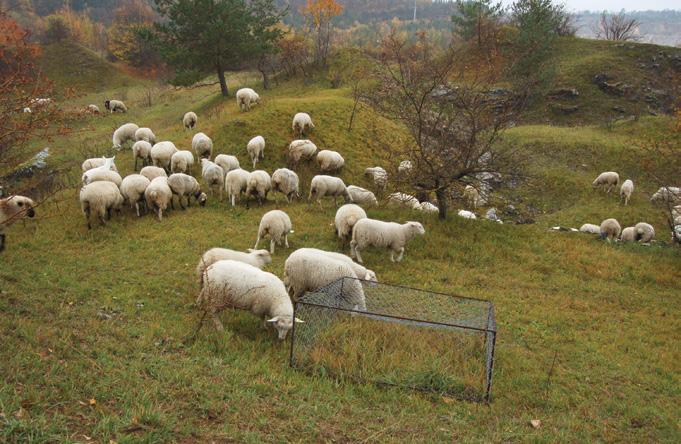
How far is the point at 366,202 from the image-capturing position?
55.3 ft

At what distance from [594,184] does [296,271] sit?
21.2 metres

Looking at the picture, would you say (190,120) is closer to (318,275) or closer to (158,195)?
(158,195)

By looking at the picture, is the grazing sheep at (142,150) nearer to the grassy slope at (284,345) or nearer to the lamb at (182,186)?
the grassy slope at (284,345)

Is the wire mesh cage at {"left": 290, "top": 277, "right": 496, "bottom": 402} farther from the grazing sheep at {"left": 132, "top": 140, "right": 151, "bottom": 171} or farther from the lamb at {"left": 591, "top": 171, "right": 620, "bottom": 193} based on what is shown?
the lamb at {"left": 591, "top": 171, "right": 620, "bottom": 193}

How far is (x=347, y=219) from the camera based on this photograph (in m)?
12.8

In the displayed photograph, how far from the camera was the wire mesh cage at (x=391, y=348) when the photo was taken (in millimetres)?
6621

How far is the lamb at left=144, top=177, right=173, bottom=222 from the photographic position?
45.3 feet

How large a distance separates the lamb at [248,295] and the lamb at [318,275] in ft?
3.89

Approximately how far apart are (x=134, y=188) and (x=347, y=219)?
6.84 m

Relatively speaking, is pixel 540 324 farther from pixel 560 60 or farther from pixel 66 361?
pixel 560 60

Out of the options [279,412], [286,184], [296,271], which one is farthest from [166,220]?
[279,412]

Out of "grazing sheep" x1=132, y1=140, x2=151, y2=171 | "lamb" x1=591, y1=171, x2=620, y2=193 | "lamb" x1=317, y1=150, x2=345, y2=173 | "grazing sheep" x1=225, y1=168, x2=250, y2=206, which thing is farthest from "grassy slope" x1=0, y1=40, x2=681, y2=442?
"lamb" x1=591, y1=171, x2=620, y2=193

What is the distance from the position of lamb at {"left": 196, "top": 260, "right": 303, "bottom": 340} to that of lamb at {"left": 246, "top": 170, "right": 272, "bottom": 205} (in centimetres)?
773

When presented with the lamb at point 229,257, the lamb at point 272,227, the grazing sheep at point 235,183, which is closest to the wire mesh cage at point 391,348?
Answer: the lamb at point 229,257
